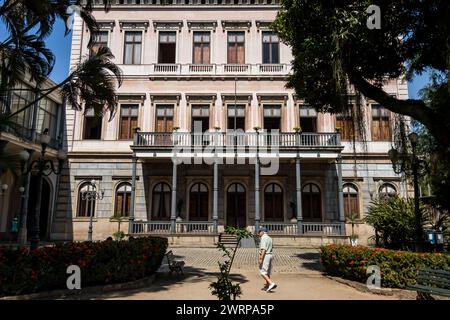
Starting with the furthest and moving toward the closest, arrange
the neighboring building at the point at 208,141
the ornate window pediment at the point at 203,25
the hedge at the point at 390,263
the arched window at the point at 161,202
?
the ornate window pediment at the point at 203,25 → the arched window at the point at 161,202 → the neighboring building at the point at 208,141 → the hedge at the point at 390,263

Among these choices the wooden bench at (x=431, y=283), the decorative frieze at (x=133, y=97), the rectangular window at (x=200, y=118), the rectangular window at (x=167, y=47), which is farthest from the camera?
the rectangular window at (x=167, y=47)

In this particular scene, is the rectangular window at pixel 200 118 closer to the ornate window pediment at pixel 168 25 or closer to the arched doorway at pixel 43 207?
the ornate window pediment at pixel 168 25

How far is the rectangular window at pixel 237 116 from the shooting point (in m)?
21.0

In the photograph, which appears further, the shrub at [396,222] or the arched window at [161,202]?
the arched window at [161,202]

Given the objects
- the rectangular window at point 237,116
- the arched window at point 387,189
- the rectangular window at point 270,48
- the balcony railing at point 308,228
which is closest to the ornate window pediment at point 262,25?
the rectangular window at point 270,48

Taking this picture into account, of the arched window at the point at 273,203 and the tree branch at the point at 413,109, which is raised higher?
the tree branch at the point at 413,109

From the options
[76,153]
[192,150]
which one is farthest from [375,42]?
[76,153]

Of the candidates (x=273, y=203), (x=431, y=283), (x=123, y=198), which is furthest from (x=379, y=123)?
(x=123, y=198)

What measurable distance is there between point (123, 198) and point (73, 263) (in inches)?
507

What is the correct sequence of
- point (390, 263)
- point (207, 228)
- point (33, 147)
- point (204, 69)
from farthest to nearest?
point (204, 69) < point (207, 228) < point (33, 147) < point (390, 263)

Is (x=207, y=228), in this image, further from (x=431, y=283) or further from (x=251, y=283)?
(x=431, y=283)

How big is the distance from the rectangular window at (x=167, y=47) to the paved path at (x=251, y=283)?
13352 millimetres

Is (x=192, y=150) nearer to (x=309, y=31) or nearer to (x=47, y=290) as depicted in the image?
(x=309, y=31)

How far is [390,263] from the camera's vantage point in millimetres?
7945
